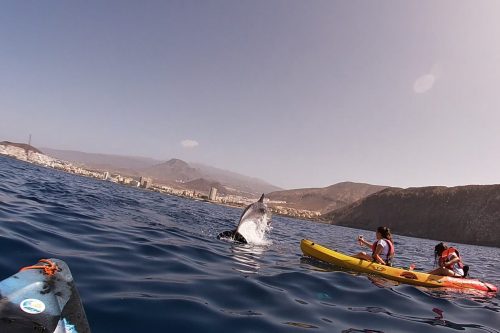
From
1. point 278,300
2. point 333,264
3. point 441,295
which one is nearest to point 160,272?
point 278,300

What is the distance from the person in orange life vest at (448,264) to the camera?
489 inches

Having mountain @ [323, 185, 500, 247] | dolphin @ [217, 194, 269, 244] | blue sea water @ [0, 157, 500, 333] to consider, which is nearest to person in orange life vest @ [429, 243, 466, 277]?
Answer: blue sea water @ [0, 157, 500, 333]

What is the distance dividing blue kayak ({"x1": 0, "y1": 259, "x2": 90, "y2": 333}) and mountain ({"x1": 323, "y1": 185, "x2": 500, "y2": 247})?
3852 inches

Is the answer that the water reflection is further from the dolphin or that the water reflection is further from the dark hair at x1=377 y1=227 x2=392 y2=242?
the dark hair at x1=377 y1=227 x2=392 y2=242

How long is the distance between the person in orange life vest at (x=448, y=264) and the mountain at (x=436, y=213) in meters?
84.6

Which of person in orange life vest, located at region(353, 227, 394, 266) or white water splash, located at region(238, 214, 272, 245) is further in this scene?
white water splash, located at region(238, 214, 272, 245)

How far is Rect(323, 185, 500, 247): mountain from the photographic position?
90.8 m

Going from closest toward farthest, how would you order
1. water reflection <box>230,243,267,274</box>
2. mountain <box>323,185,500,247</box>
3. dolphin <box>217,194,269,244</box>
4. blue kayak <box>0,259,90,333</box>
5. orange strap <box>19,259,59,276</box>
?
blue kayak <box>0,259,90,333</box>, orange strap <box>19,259,59,276</box>, water reflection <box>230,243,267,274</box>, dolphin <box>217,194,269,244</box>, mountain <box>323,185,500,247</box>

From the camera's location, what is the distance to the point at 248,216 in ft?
51.2

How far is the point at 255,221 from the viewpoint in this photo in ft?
53.6

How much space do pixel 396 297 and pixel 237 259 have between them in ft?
14.4

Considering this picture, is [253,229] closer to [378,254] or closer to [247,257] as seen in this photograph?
[247,257]

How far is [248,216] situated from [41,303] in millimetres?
12775

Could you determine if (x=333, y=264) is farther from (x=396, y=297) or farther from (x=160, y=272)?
(x=160, y=272)
